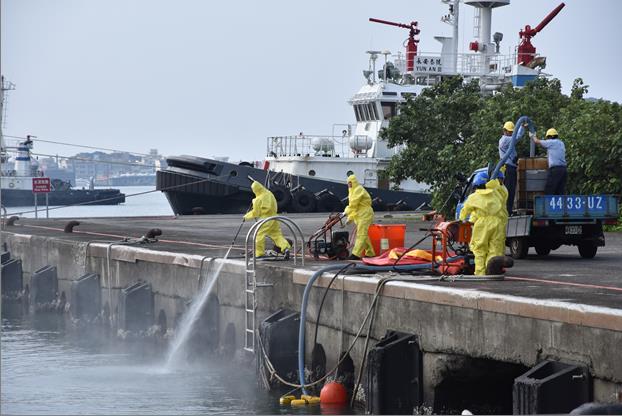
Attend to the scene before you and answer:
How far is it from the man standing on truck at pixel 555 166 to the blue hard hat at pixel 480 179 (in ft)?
3.75

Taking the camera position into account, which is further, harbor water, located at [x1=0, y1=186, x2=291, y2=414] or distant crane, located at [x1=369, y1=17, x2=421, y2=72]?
distant crane, located at [x1=369, y1=17, x2=421, y2=72]

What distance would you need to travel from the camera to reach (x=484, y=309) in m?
12.5

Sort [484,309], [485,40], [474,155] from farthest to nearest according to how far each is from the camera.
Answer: [485,40] → [474,155] → [484,309]

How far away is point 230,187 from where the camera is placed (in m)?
44.5

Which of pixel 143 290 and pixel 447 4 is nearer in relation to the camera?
pixel 143 290

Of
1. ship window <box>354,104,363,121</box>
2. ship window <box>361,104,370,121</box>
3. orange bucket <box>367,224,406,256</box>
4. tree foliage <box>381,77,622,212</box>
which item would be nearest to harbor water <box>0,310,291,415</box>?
orange bucket <box>367,224,406,256</box>

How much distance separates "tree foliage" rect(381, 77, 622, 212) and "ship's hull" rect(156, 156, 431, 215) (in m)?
7.53

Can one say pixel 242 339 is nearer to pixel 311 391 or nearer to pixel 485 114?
pixel 311 391

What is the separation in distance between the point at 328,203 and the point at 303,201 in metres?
0.89

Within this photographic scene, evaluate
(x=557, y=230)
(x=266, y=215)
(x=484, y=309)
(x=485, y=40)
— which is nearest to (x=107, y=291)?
(x=266, y=215)

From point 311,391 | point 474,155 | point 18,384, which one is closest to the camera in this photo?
point 311,391

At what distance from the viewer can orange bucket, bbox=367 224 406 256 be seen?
19.4 meters

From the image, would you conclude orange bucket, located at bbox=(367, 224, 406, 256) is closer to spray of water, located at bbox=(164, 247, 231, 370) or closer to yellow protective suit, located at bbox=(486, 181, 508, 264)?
spray of water, located at bbox=(164, 247, 231, 370)

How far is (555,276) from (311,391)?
3466 millimetres
